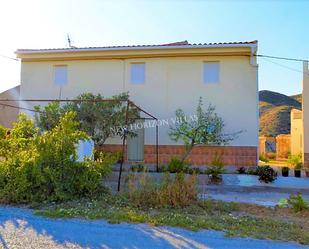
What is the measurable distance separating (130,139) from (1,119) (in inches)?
333

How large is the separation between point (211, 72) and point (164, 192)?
8.09 m

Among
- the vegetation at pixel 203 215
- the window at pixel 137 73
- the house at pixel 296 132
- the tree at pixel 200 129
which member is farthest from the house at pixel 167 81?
the house at pixel 296 132

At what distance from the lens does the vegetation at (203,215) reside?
18.6ft

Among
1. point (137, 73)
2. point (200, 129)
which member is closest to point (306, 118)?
point (200, 129)

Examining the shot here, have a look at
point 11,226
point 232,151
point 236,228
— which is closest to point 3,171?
point 11,226

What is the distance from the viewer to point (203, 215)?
22.0 feet

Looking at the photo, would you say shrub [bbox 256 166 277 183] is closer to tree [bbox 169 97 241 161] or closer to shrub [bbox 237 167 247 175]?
shrub [bbox 237 167 247 175]

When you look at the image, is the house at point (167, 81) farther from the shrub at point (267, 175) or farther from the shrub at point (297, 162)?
the shrub at point (297, 162)

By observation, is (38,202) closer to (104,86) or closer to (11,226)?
(11,226)

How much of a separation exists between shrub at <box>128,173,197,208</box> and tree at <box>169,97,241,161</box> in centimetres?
574

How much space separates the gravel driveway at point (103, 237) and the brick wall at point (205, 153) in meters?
8.61

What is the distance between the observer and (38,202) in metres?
7.48

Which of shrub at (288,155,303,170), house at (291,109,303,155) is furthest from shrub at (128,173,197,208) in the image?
house at (291,109,303,155)

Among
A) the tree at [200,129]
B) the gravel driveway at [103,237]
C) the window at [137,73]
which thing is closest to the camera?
the gravel driveway at [103,237]
